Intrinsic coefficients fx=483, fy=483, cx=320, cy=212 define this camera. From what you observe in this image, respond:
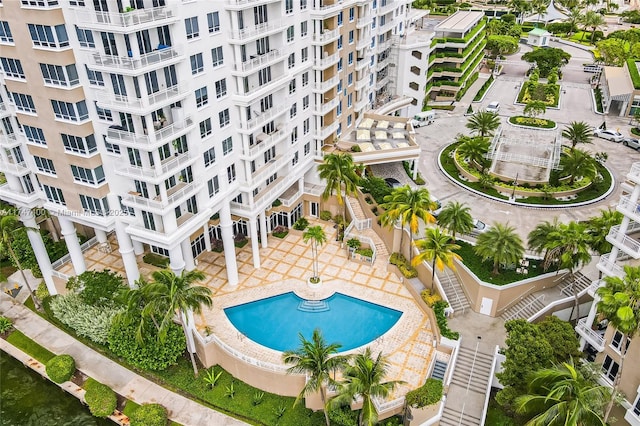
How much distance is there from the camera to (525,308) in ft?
145

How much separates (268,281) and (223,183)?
11.3m

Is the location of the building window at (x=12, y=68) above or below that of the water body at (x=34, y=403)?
above

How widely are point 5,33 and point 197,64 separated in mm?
14227

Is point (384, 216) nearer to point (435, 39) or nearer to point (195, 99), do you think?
point (195, 99)

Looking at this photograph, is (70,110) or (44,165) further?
(44,165)

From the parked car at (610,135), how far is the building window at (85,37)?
7644cm

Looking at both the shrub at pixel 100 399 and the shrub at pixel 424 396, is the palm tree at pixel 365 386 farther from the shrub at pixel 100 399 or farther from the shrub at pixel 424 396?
the shrub at pixel 100 399

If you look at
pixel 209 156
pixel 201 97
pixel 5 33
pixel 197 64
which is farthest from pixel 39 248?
pixel 197 64

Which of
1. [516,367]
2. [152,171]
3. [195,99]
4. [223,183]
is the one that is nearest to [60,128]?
[152,171]

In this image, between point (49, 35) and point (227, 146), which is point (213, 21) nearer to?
point (227, 146)

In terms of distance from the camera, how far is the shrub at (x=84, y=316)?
4234 cm

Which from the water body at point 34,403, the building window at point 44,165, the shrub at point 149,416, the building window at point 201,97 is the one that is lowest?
the water body at point 34,403

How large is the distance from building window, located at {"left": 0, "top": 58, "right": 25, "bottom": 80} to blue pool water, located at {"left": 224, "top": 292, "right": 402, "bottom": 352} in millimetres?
A: 26197

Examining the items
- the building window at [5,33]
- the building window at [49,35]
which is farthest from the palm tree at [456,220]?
the building window at [5,33]
